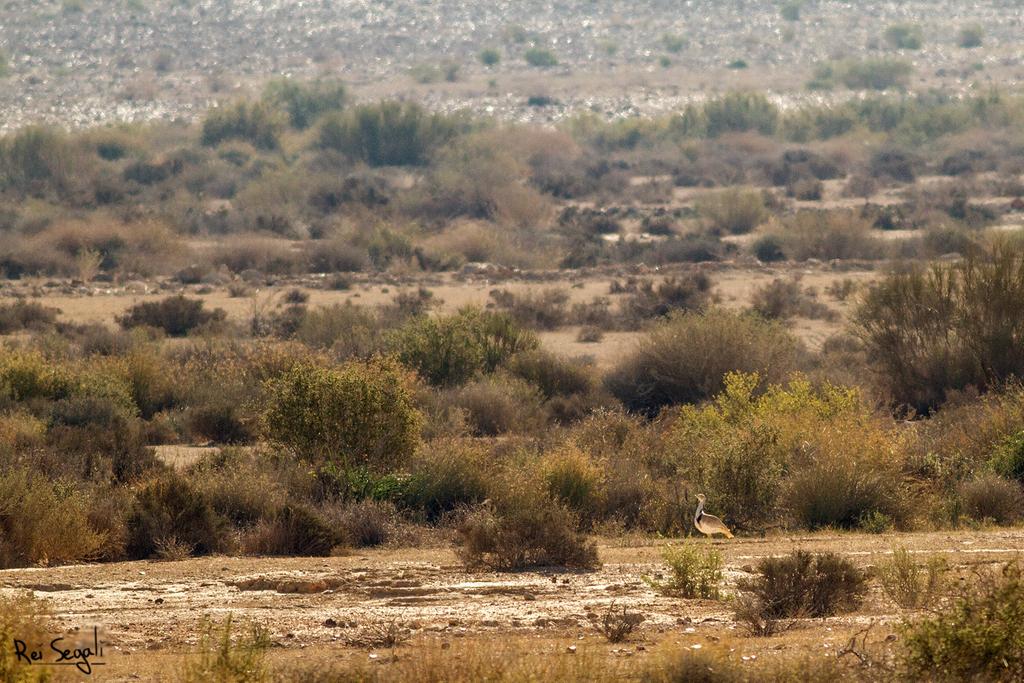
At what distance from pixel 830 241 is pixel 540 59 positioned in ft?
201

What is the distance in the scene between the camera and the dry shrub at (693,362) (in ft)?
71.8

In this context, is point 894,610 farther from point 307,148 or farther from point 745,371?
point 307,148

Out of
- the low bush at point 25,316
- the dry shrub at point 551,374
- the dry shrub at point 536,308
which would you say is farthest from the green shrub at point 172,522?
the low bush at point 25,316

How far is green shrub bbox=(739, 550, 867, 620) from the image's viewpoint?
384 inches

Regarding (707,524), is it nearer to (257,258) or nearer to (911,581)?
(911,581)

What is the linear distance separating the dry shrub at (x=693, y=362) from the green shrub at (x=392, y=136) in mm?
44178

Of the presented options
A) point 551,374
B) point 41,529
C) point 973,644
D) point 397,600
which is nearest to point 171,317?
point 551,374

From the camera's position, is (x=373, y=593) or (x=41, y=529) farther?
(x=41, y=529)

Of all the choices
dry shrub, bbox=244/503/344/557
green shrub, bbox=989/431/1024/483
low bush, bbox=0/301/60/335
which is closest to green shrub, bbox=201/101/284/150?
low bush, bbox=0/301/60/335

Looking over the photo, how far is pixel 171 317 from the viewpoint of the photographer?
30.3 meters

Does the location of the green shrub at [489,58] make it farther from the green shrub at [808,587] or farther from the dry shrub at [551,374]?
the green shrub at [808,587]

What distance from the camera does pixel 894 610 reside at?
965 centimetres

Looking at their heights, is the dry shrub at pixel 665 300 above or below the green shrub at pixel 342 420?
below

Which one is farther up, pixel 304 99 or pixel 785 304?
pixel 785 304
